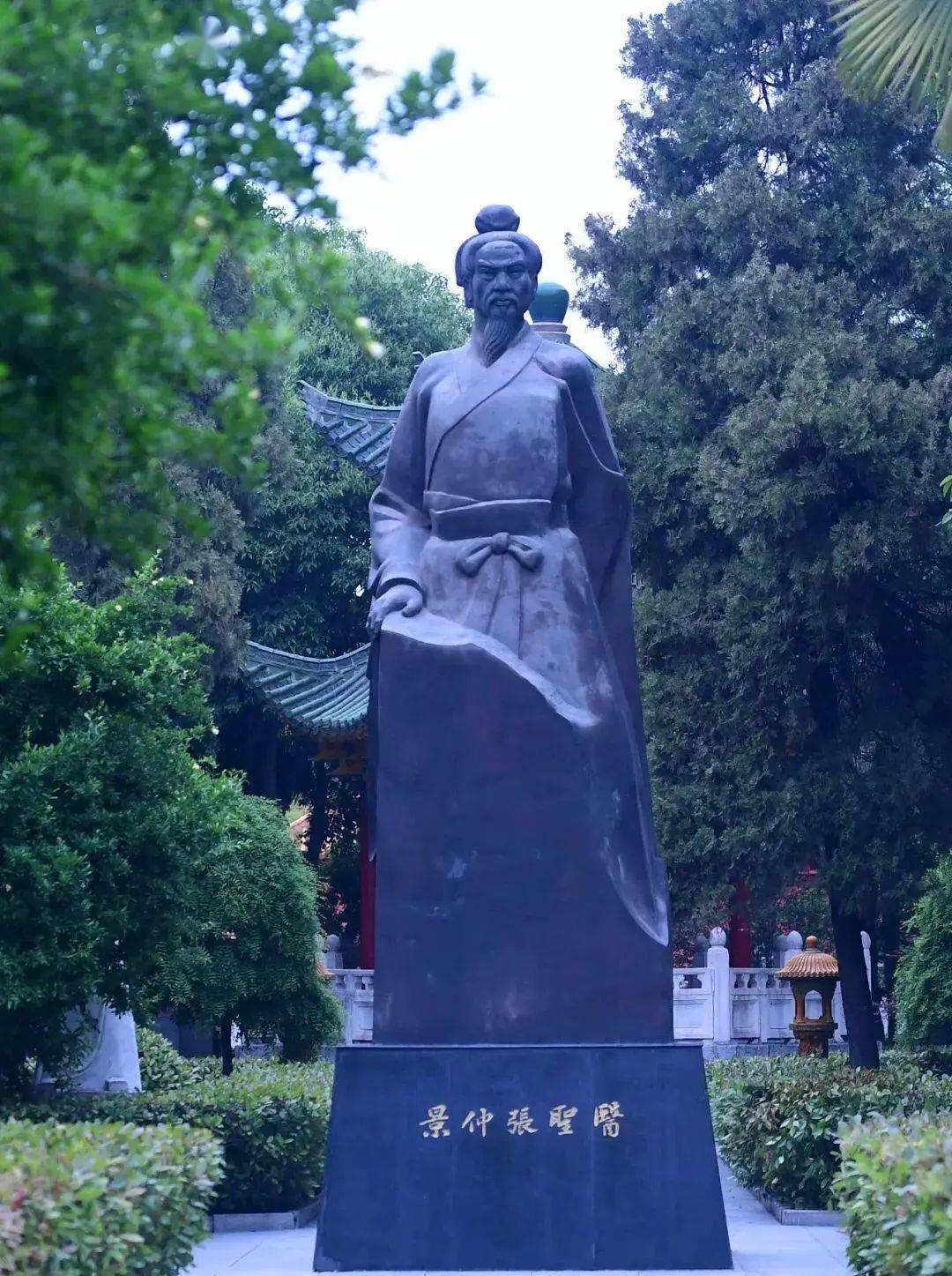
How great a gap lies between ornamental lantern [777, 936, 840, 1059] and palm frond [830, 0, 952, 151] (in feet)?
34.5

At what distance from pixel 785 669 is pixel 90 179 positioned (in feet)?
39.8

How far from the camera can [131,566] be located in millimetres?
4613

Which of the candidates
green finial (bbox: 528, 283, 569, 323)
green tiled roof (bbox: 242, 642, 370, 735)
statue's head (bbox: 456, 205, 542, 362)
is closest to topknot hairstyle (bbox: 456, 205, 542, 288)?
statue's head (bbox: 456, 205, 542, 362)

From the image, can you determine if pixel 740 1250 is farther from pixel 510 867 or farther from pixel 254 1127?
pixel 254 1127

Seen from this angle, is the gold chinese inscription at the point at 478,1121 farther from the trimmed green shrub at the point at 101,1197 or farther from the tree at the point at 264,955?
the tree at the point at 264,955

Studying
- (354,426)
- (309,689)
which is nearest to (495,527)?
(309,689)

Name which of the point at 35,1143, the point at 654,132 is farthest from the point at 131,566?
the point at 654,132

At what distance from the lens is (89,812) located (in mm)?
9055

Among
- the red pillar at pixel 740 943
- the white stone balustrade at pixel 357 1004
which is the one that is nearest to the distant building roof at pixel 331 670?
the white stone balustrade at pixel 357 1004

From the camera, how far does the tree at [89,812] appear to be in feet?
28.9

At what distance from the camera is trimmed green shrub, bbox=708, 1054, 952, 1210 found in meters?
9.38

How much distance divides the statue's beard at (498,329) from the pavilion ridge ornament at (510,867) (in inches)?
0.4

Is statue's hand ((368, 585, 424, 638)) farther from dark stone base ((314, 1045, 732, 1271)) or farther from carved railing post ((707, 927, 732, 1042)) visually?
carved railing post ((707, 927, 732, 1042))

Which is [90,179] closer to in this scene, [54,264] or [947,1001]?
[54,264]
